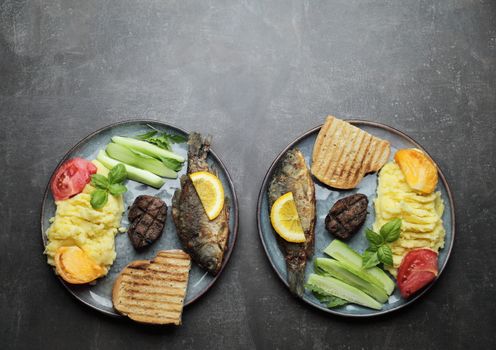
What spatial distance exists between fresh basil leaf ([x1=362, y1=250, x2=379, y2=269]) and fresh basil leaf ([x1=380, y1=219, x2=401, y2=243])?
0.20 meters

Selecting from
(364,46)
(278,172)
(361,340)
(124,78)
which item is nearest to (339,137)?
(278,172)

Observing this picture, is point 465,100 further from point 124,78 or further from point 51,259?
point 51,259

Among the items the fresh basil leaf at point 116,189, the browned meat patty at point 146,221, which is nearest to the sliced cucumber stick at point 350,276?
the browned meat patty at point 146,221

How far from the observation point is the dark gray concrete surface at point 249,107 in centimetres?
509

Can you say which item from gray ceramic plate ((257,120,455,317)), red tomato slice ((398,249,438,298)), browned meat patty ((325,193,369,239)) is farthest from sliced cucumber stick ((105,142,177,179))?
red tomato slice ((398,249,438,298))

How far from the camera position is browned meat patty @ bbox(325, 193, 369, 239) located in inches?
194

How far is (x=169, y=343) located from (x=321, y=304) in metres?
1.45

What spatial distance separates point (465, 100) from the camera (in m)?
5.48

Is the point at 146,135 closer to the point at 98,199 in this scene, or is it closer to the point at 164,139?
the point at 164,139

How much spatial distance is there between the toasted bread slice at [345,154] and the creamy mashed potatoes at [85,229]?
1.93m

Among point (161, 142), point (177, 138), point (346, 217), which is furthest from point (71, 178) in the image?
point (346, 217)

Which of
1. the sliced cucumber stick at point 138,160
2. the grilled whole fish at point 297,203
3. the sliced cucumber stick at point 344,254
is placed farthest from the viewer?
the sliced cucumber stick at point 138,160

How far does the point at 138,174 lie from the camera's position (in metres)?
5.06

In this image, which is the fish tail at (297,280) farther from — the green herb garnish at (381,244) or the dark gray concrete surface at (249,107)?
the green herb garnish at (381,244)
